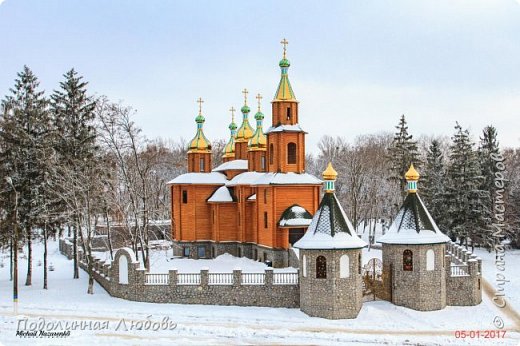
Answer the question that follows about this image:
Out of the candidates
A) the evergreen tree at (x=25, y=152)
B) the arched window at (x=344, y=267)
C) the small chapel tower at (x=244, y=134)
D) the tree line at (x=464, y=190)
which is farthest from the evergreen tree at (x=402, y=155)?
the evergreen tree at (x=25, y=152)

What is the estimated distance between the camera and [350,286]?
2159 cm

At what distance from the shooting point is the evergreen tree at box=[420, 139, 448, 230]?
3850 cm

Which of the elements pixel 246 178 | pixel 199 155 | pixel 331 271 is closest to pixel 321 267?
pixel 331 271

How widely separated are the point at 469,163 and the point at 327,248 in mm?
19097

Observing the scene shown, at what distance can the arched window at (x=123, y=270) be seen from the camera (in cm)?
2397

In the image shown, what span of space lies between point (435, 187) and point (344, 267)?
20.4 m

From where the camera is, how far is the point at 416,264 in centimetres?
2295

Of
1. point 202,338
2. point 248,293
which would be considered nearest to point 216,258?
point 248,293

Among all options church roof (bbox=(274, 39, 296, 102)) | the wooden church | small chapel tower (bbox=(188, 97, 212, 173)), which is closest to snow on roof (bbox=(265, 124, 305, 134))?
the wooden church

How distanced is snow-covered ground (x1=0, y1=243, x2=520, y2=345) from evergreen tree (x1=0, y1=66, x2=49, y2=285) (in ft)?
12.1

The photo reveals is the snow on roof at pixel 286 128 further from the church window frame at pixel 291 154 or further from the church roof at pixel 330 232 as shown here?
the church roof at pixel 330 232

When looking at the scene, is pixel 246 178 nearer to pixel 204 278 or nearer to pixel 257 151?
pixel 257 151

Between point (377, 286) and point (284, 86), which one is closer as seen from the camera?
point (377, 286)

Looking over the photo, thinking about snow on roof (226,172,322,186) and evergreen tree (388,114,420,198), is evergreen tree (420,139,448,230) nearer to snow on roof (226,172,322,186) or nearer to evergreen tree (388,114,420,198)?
evergreen tree (388,114,420,198)
